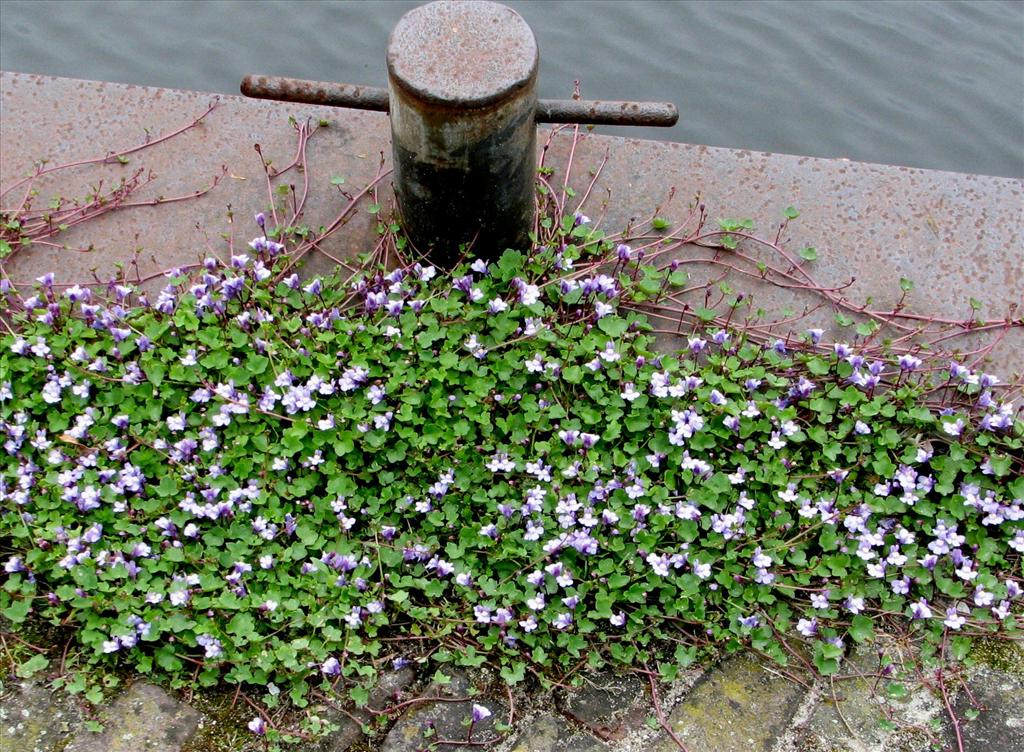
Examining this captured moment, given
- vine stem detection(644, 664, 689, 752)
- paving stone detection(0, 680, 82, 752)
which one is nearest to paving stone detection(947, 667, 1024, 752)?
vine stem detection(644, 664, 689, 752)

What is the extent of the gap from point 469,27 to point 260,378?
135cm

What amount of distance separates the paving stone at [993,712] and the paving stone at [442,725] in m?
1.31

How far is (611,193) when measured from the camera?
12.9ft

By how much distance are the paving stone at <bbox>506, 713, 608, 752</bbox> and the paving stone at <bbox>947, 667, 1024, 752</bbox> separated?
1031 mm

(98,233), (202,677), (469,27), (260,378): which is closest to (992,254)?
(469,27)

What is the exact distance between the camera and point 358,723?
280 centimetres

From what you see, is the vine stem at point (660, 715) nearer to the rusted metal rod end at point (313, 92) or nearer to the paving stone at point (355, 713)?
the paving stone at point (355, 713)

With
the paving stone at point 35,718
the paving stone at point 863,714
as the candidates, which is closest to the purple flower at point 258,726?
the paving stone at point 35,718

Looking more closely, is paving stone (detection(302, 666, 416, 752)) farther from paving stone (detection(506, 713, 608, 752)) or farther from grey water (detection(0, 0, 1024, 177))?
grey water (detection(0, 0, 1024, 177))

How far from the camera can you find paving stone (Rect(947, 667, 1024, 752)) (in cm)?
277

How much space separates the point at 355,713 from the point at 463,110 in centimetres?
183

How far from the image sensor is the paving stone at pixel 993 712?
9.09 feet

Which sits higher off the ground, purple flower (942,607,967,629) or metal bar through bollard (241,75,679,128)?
metal bar through bollard (241,75,679,128)

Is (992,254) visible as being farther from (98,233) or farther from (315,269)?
(98,233)
